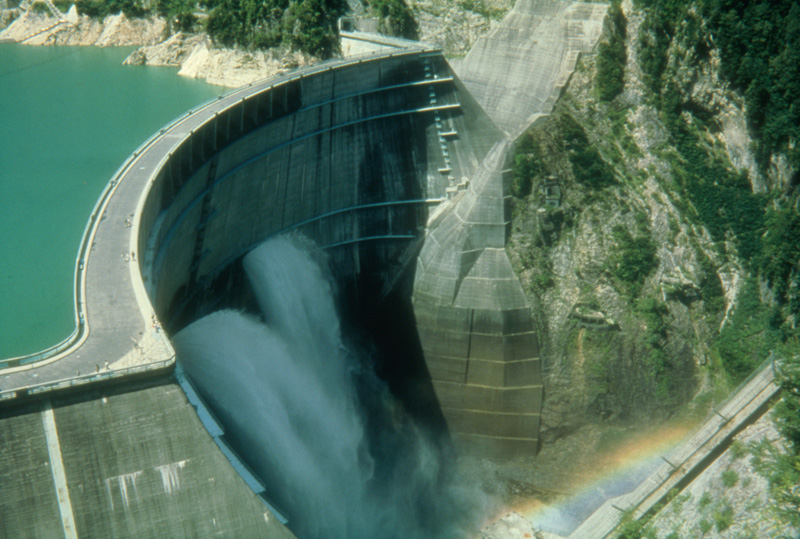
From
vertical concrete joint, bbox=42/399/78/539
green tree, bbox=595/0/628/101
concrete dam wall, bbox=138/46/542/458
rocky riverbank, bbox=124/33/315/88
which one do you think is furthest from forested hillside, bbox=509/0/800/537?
vertical concrete joint, bbox=42/399/78/539

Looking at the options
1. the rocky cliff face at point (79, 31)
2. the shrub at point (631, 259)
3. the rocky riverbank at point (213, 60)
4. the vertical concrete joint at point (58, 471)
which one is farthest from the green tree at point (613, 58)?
the rocky cliff face at point (79, 31)

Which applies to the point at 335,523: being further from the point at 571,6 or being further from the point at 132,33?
the point at 132,33

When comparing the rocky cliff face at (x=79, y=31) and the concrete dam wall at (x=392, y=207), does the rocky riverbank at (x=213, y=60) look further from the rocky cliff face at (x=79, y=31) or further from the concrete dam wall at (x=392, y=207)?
the concrete dam wall at (x=392, y=207)

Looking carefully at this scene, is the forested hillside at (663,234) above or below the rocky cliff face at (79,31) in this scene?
below

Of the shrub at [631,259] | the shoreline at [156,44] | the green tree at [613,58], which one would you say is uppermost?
the green tree at [613,58]

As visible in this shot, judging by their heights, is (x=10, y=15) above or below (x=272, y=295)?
above

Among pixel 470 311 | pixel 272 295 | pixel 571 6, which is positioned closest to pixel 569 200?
pixel 470 311
